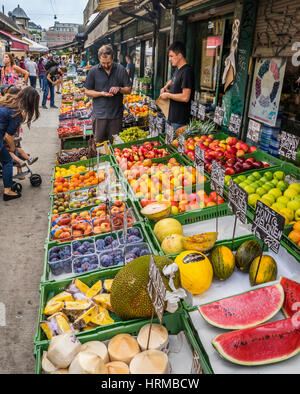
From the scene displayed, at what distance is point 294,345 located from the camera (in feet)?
5.12

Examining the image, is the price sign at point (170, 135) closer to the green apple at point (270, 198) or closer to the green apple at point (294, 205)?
the green apple at point (270, 198)

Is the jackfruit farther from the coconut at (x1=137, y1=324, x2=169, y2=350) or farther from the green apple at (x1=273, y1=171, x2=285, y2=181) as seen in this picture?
the green apple at (x1=273, y1=171, x2=285, y2=181)

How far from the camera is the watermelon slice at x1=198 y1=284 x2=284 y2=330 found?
1783 millimetres

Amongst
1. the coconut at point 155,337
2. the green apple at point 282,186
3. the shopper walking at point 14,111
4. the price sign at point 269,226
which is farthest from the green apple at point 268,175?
the shopper walking at point 14,111

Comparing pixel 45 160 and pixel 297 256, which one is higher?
pixel 297 256

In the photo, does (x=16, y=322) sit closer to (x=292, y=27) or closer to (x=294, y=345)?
(x=294, y=345)

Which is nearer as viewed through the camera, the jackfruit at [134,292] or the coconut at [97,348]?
the coconut at [97,348]

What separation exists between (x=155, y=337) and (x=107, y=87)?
15.3 ft

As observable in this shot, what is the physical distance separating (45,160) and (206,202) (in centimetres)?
559

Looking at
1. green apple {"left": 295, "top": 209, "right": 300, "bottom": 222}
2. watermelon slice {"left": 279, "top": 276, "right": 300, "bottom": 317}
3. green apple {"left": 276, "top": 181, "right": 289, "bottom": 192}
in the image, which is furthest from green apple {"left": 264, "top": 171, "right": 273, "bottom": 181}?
watermelon slice {"left": 279, "top": 276, "right": 300, "bottom": 317}

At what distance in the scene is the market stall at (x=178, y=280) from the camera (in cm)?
161

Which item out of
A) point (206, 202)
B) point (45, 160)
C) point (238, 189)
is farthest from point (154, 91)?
point (238, 189)
